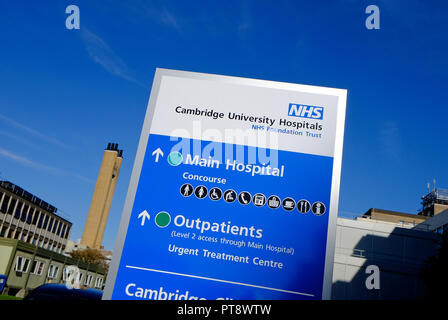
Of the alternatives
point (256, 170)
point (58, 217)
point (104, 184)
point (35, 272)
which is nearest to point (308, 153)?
point (256, 170)

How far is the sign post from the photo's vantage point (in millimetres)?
3148

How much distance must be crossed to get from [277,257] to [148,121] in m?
1.83

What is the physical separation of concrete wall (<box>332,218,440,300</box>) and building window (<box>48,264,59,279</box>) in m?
33.7

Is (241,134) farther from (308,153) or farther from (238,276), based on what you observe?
(238,276)

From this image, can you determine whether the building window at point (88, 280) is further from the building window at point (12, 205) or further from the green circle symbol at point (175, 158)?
the green circle symbol at point (175, 158)

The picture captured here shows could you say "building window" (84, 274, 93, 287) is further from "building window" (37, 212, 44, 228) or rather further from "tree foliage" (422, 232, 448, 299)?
"tree foliage" (422, 232, 448, 299)

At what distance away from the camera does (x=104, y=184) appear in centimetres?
10094

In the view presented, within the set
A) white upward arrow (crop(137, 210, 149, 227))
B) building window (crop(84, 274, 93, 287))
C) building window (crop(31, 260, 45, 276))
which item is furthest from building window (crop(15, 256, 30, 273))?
white upward arrow (crop(137, 210, 149, 227))

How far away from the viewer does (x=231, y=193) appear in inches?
132

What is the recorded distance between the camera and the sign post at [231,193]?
3148mm

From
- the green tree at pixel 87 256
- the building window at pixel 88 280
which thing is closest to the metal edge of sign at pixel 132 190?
the building window at pixel 88 280

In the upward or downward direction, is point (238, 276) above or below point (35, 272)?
above
